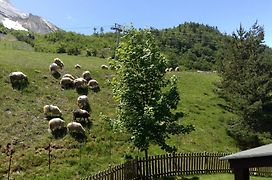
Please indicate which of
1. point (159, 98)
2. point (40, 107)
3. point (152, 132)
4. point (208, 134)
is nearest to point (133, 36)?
point (159, 98)

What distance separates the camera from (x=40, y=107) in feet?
117

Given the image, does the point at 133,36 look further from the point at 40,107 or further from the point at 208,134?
the point at 208,134

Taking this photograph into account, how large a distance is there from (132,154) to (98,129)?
4033 millimetres

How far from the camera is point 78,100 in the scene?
122ft

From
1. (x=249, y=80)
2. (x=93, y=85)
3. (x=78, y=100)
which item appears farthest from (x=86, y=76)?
(x=249, y=80)

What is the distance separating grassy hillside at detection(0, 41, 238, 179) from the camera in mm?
26906

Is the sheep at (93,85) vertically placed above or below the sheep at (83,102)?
above

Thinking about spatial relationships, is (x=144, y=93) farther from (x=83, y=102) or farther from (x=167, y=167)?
(x=83, y=102)

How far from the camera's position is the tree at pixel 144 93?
26.9 metres

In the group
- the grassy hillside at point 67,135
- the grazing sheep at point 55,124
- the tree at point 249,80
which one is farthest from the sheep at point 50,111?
the tree at point 249,80

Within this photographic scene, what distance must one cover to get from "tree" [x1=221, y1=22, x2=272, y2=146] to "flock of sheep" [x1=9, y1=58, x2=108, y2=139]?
14.9 meters

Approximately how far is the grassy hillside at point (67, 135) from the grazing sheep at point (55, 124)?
522 millimetres

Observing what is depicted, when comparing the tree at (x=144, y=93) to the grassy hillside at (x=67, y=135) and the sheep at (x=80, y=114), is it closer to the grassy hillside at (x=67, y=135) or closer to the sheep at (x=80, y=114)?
the grassy hillside at (x=67, y=135)

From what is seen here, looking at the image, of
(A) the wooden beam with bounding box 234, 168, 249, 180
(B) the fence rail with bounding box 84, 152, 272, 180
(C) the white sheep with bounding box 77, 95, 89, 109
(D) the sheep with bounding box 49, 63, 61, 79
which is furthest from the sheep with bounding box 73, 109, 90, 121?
(A) the wooden beam with bounding box 234, 168, 249, 180
